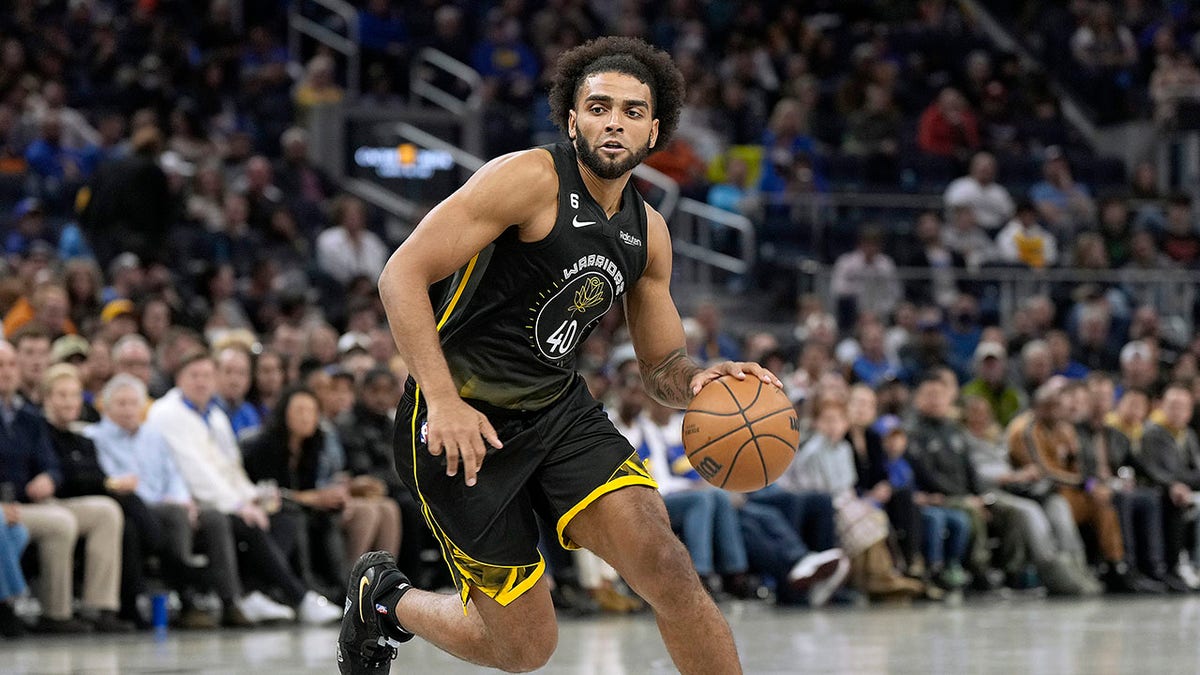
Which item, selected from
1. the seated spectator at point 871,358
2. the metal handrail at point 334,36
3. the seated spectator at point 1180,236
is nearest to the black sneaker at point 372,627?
the seated spectator at point 871,358

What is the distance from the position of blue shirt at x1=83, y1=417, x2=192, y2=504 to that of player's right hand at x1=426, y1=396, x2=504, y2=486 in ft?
16.5

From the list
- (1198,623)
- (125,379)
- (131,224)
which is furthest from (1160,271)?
(125,379)

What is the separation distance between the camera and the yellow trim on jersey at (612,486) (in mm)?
4660

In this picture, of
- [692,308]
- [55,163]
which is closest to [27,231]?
[55,163]

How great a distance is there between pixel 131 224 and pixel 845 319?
6155 millimetres

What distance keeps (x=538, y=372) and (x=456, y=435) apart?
49cm

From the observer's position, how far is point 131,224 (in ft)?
40.4

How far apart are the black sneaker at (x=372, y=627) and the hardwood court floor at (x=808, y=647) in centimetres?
149

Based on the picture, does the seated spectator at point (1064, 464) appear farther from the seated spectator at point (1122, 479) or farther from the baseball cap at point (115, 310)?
the baseball cap at point (115, 310)

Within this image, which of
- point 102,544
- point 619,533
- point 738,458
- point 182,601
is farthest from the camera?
point 182,601

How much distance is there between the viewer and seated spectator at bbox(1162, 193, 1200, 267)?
16.3 metres

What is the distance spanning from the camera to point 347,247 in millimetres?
13438

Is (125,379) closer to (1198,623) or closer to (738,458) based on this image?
(738,458)

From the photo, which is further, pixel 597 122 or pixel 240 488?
pixel 240 488
